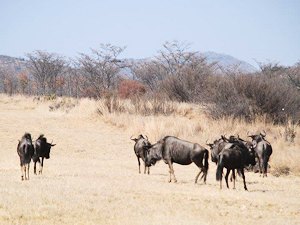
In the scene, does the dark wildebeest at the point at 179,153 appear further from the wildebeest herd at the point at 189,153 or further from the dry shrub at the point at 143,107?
→ the dry shrub at the point at 143,107

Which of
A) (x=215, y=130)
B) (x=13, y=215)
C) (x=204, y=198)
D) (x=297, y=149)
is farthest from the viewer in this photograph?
(x=215, y=130)

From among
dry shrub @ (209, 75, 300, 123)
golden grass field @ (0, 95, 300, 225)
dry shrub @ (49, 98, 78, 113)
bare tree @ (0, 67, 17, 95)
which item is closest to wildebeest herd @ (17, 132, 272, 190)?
golden grass field @ (0, 95, 300, 225)

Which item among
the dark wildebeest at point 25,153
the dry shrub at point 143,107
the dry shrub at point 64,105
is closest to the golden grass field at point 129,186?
the dark wildebeest at point 25,153

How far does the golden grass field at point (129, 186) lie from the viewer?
32.8 ft

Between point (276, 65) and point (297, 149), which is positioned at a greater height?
point (276, 65)

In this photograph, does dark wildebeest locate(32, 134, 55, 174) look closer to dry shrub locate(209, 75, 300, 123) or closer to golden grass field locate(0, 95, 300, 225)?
golden grass field locate(0, 95, 300, 225)

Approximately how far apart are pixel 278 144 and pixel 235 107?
7881 mm

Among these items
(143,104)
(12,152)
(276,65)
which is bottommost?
(12,152)

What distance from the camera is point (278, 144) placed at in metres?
24.1

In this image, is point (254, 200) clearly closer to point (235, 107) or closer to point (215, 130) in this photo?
point (215, 130)

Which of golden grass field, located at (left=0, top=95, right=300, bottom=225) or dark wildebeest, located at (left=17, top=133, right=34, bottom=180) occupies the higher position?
dark wildebeest, located at (left=17, top=133, right=34, bottom=180)

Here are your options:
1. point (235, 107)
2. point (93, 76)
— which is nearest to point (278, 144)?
point (235, 107)

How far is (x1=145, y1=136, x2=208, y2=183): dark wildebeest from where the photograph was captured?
15078mm

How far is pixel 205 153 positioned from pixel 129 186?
103 inches
